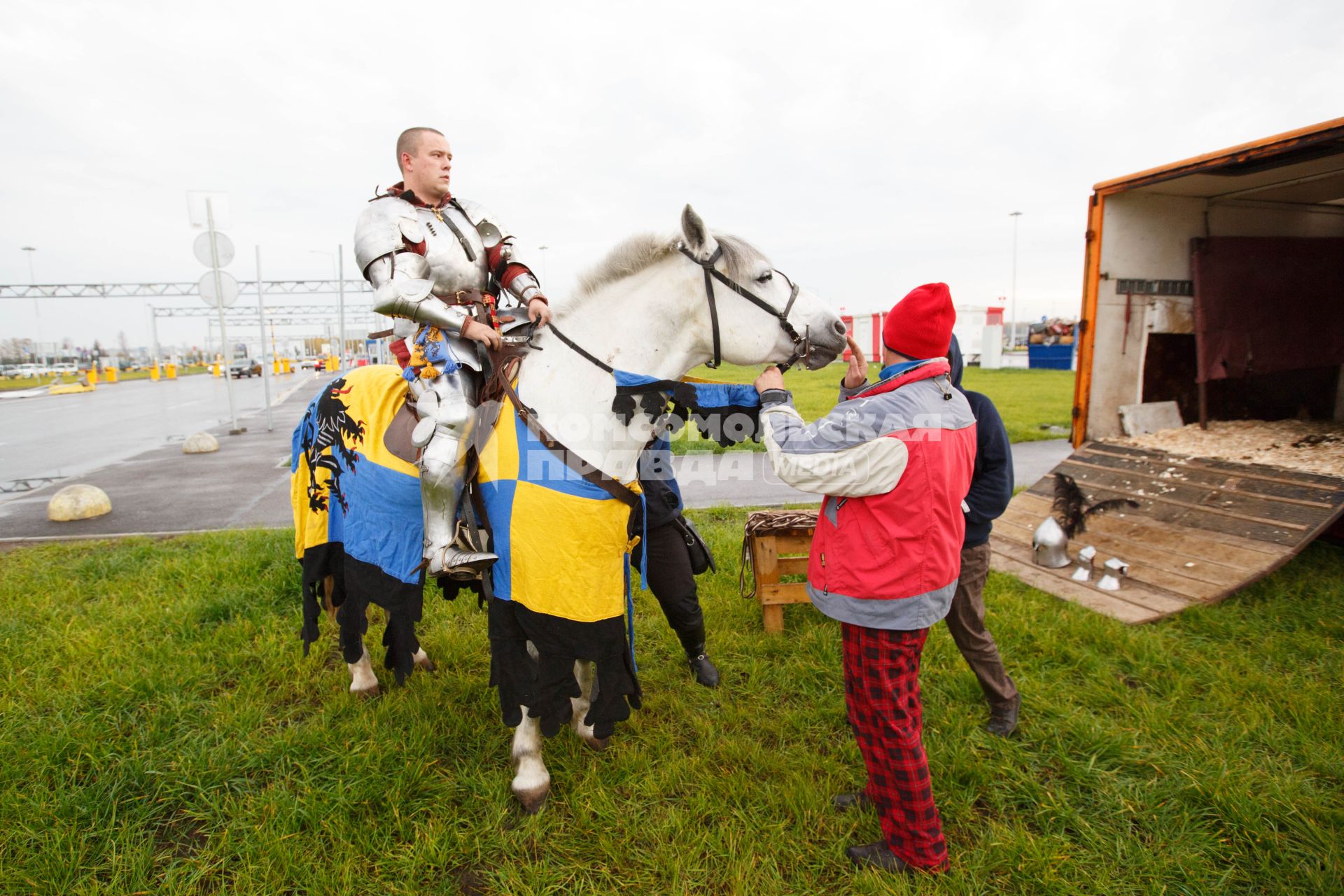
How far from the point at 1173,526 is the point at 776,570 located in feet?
10.8

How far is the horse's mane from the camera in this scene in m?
2.18

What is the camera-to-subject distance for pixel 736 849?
2348 mm

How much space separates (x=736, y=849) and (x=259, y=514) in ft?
21.5

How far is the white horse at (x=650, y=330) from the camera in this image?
2.18 m

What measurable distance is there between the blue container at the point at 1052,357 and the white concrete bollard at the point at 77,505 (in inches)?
1105

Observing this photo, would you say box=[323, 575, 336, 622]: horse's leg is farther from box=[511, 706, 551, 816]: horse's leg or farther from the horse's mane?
the horse's mane

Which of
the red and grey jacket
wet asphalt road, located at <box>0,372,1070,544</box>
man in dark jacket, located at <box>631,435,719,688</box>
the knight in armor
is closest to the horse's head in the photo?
the red and grey jacket

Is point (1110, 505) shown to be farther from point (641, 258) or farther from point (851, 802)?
point (641, 258)

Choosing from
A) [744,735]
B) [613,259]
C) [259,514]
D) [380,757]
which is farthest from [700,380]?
[259,514]

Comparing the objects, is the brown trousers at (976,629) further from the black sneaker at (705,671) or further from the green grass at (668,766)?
the black sneaker at (705,671)

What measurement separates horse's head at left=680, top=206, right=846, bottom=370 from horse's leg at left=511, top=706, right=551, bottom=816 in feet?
5.80

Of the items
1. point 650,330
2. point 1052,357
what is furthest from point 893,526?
point 1052,357

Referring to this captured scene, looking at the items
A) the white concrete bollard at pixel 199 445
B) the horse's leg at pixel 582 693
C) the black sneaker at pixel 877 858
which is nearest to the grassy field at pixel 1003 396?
the horse's leg at pixel 582 693

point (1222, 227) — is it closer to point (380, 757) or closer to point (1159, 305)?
point (1159, 305)
